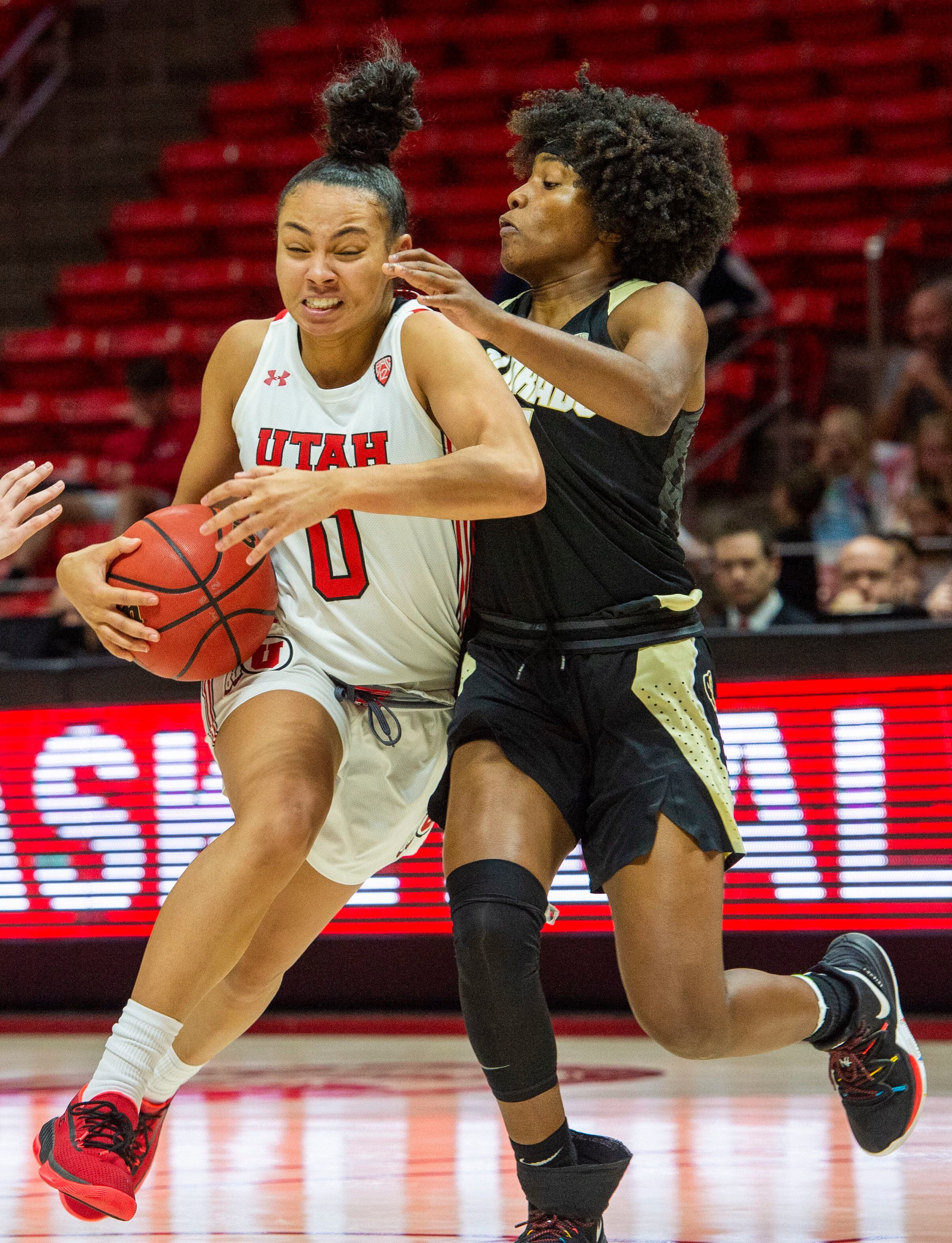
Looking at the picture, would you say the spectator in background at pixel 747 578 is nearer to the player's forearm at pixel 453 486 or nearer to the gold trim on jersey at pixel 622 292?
the gold trim on jersey at pixel 622 292

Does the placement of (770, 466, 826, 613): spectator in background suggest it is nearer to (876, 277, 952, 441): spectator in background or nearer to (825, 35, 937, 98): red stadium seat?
(876, 277, 952, 441): spectator in background

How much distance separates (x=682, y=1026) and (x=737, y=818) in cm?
248

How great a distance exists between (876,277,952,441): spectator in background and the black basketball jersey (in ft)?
16.4

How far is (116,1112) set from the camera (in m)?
2.88

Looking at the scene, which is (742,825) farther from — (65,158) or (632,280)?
(65,158)

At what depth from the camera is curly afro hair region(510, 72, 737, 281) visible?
3.34m

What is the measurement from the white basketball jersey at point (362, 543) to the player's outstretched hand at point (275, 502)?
1.26 ft

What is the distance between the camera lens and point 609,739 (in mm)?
3199

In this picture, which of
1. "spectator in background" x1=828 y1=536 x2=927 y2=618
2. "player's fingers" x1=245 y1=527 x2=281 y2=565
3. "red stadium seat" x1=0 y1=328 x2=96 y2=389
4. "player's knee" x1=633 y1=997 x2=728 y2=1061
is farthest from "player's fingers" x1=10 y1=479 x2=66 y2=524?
"red stadium seat" x1=0 y1=328 x2=96 y2=389

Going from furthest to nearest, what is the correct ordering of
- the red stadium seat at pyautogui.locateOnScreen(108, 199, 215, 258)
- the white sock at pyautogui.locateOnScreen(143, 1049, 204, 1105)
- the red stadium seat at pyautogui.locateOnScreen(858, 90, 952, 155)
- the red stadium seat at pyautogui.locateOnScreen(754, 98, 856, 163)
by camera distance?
the red stadium seat at pyautogui.locateOnScreen(108, 199, 215, 258)
the red stadium seat at pyautogui.locateOnScreen(754, 98, 856, 163)
the red stadium seat at pyautogui.locateOnScreen(858, 90, 952, 155)
the white sock at pyautogui.locateOnScreen(143, 1049, 204, 1105)

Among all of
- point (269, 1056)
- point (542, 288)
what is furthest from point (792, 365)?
point (542, 288)

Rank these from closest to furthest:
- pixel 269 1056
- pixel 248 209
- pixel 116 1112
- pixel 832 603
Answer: pixel 116 1112 < pixel 269 1056 < pixel 832 603 < pixel 248 209

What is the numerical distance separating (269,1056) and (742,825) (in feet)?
5.25

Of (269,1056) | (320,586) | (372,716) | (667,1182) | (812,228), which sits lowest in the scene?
(667,1182)
